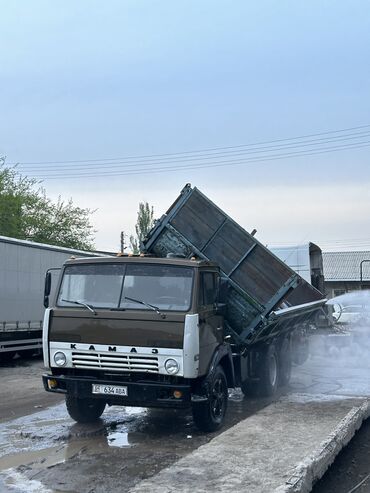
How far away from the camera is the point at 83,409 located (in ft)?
26.0

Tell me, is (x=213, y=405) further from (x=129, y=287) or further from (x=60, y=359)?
(x=60, y=359)

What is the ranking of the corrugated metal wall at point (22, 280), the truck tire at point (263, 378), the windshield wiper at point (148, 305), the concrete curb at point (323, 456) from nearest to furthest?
1. the concrete curb at point (323, 456)
2. the windshield wiper at point (148, 305)
3. the truck tire at point (263, 378)
4. the corrugated metal wall at point (22, 280)

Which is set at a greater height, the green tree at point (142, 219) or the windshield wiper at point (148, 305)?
the green tree at point (142, 219)

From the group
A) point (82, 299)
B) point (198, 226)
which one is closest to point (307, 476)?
point (82, 299)

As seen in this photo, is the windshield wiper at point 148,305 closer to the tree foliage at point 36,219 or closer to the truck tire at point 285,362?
the truck tire at point 285,362

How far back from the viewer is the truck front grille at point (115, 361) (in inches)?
266

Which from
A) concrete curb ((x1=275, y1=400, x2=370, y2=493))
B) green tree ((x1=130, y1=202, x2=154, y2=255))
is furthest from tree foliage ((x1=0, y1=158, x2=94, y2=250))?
concrete curb ((x1=275, y1=400, x2=370, y2=493))

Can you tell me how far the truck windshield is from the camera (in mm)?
7008

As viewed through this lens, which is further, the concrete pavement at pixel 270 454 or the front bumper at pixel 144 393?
the front bumper at pixel 144 393

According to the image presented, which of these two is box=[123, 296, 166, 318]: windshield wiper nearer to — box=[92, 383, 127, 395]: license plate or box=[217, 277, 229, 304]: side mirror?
box=[92, 383, 127, 395]: license plate

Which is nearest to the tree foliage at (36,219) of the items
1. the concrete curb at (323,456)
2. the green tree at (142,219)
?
the green tree at (142,219)

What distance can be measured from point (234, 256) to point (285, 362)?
11.1 ft

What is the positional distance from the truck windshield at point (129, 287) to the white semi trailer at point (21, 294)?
786 centimetres

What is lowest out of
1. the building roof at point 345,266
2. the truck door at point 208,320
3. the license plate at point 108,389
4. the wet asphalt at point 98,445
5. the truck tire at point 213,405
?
the wet asphalt at point 98,445
